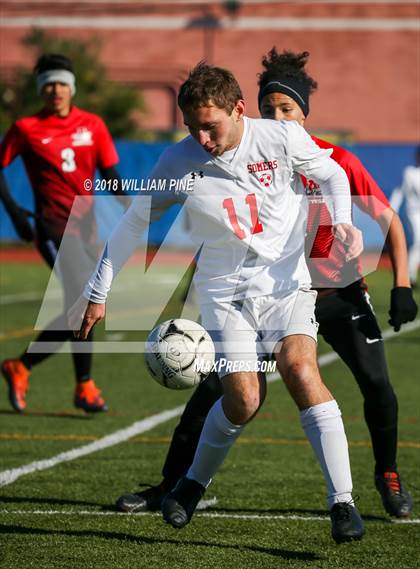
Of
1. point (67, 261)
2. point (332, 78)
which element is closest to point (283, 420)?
point (67, 261)

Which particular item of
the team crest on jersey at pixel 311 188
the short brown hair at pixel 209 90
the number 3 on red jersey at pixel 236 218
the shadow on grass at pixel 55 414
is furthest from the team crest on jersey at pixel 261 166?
the shadow on grass at pixel 55 414

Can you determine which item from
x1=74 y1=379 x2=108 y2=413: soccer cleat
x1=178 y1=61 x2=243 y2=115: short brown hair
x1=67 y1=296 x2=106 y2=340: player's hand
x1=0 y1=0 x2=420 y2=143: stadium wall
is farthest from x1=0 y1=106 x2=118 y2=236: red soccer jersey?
x1=0 y1=0 x2=420 y2=143: stadium wall

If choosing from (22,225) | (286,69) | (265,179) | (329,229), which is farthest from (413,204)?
(265,179)

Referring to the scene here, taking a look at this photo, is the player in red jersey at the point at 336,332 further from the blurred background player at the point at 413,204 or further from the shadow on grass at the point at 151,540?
the blurred background player at the point at 413,204

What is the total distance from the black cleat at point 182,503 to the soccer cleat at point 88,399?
329cm

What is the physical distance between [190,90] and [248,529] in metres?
2.02

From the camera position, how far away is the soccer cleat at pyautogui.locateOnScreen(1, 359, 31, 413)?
878cm

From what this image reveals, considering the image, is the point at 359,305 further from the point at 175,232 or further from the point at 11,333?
the point at 175,232

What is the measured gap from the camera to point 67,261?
28.8 ft

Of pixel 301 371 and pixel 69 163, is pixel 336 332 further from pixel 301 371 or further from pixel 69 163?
pixel 69 163

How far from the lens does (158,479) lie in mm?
6605

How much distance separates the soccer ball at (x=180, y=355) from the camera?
527 centimetres

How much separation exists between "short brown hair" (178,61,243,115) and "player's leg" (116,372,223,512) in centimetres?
146
